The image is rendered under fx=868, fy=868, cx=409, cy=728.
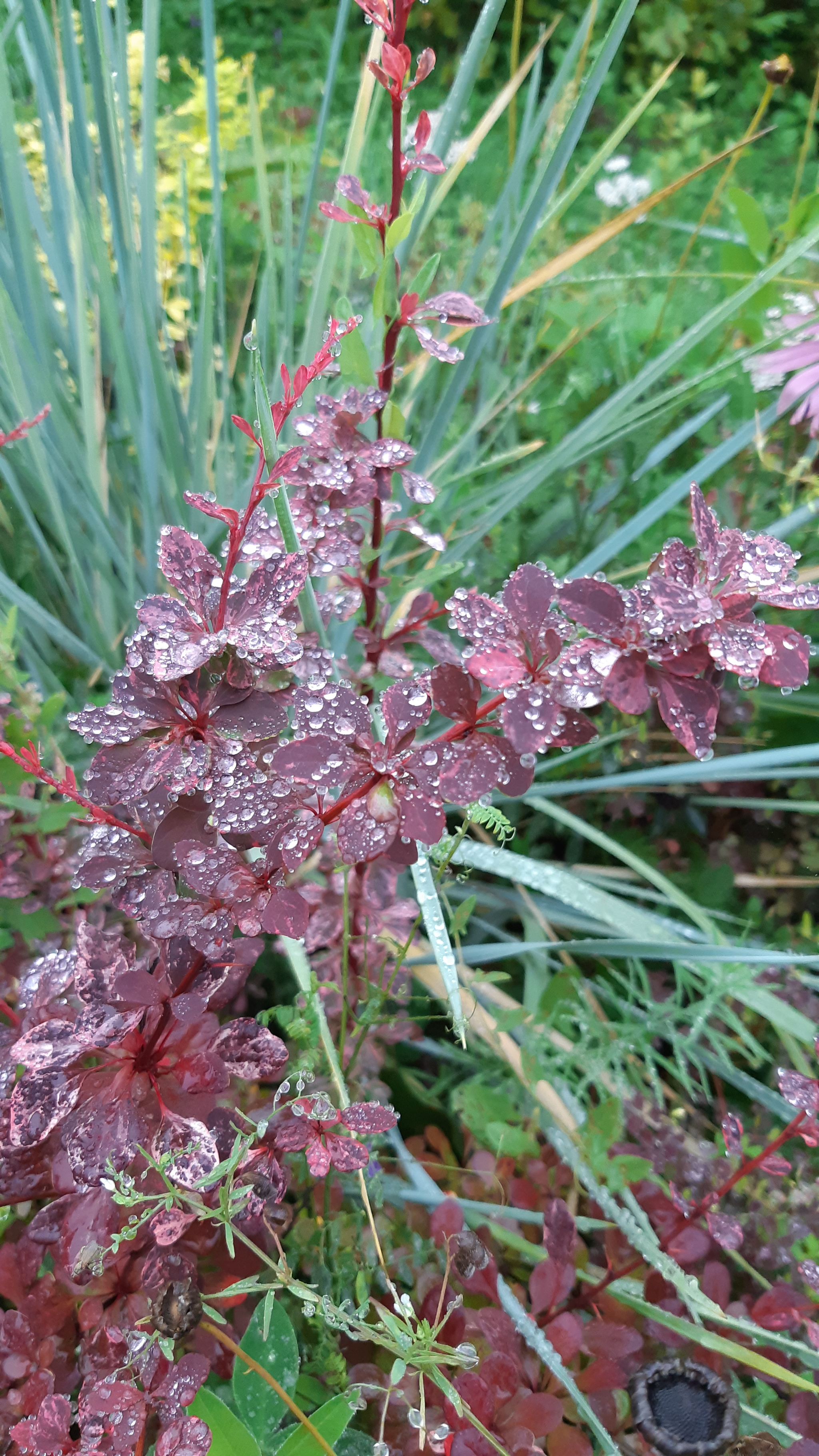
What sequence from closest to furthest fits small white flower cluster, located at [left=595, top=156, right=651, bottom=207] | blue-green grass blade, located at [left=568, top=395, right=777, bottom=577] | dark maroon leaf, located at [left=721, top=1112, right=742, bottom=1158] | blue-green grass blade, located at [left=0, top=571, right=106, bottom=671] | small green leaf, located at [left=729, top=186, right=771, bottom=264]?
dark maroon leaf, located at [left=721, top=1112, right=742, bottom=1158], blue-green grass blade, located at [left=0, top=571, right=106, bottom=671], blue-green grass blade, located at [left=568, top=395, right=777, bottom=577], small green leaf, located at [left=729, top=186, right=771, bottom=264], small white flower cluster, located at [left=595, top=156, right=651, bottom=207]

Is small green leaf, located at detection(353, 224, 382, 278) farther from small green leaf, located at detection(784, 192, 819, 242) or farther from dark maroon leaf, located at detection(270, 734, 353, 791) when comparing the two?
small green leaf, located at detection(784, 192, 819, 242)

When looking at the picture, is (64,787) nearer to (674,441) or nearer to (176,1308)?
(176,1308)

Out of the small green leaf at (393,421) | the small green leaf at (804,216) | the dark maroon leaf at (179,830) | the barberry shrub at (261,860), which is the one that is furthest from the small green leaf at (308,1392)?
the small green leaf at (804,216)

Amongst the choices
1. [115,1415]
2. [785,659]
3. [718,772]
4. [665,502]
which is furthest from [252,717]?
[665,502]

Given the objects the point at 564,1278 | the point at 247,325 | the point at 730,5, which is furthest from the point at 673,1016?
the point at 730,5

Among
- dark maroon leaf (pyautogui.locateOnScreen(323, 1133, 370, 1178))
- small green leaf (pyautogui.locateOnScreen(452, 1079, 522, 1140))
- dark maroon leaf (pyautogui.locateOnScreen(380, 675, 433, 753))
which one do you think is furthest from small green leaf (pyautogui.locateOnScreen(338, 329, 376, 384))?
small green leaf (pyautogui.locateOnScreen(452, 1079, 522, 1140))

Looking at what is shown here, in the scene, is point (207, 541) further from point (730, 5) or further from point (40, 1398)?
point (730, 5)

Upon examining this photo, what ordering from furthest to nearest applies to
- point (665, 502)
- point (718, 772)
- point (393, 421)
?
point (665, 502)
point (718, 772)
point (393, 421)
